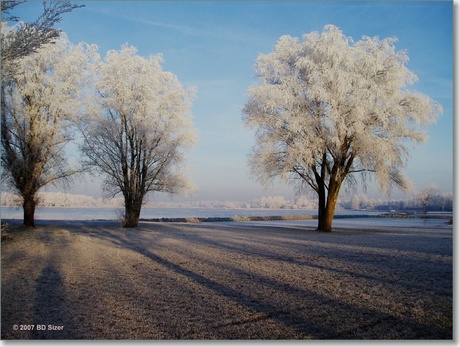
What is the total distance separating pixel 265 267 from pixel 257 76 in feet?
→ 33.7

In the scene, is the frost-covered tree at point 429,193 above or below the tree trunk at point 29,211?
above

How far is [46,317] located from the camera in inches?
150

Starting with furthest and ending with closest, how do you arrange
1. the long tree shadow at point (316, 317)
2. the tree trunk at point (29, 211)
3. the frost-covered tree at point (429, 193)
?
the tree trunk at point (29, 211) < the frost-covered tree at point (429, 193) < the long tree shadow at point (316, 317)

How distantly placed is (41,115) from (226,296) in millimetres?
13645

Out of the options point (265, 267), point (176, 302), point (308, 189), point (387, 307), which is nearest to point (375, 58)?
point (308, 189)

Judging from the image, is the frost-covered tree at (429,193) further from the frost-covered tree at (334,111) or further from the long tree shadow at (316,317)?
the long tree shadow at (316,317)

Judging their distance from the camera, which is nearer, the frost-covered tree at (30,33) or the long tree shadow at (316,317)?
the long tree shadow at (316,317)

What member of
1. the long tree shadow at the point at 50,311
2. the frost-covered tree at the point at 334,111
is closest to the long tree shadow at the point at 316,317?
the long tree shadow at the point at 50,311

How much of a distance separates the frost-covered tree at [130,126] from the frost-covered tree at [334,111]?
471 centimetres

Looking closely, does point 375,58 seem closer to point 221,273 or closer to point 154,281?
point 221,273

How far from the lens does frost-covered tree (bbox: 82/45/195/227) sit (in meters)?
15.6

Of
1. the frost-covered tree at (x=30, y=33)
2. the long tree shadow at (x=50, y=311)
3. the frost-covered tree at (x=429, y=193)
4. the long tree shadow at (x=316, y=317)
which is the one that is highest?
the frost-covered tree at (x=30, y=33)

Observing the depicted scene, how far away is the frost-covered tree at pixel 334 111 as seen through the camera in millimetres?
12484

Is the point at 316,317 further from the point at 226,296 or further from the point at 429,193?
the point at 429,193
